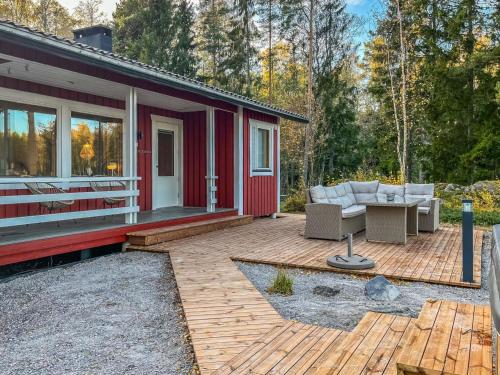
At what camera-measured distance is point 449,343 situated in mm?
1642

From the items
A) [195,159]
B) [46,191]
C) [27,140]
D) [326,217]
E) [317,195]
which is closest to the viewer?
[27,140]

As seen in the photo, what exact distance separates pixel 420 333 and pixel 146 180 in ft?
22.4

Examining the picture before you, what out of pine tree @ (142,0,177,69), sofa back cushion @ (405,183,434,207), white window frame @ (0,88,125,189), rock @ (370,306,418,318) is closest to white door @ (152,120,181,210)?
white window frame @ (0,88,125,189)

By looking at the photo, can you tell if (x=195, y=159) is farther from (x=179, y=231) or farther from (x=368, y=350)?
(x=368, y=350)

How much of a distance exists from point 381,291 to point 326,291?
0.50 meters

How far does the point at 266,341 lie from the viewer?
8.27ft

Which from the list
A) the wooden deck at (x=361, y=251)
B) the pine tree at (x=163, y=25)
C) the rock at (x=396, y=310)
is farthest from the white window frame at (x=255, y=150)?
the pine tree at (x=163, y=25)

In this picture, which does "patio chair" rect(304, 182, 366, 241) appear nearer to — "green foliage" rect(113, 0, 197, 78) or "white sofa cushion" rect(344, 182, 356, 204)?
"white sofa cushion" rect(344, 182, 356, 204)

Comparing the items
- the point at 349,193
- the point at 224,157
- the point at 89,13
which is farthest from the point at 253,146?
the point at 89,13

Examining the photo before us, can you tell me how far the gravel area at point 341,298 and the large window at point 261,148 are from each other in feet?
14.9

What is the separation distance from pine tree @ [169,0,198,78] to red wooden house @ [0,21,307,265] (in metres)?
9.39

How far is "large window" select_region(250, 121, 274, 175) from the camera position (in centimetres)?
891

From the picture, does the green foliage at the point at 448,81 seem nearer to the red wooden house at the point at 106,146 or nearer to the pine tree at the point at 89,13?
the red wooden house at the point at 106,146

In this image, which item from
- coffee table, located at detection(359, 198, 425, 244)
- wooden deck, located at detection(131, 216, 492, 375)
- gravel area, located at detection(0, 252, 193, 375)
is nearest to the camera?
wooden deck, located at detection(131, 216, 492, 375)
